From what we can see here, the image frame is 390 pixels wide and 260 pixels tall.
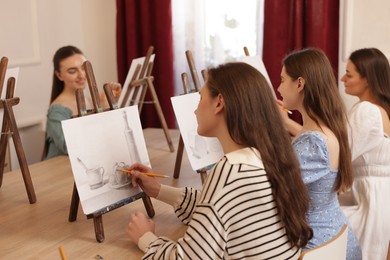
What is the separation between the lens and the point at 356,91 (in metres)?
2.28

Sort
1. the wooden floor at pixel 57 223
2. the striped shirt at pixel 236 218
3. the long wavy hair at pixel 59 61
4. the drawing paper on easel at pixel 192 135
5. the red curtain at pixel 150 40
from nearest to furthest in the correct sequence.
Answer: the striped shirt at pixel 236 218 → the wooden floor at pixel 57 223 → the drawing paper on easel at pixel 192 135 → the long wavy hair at pixel 59 61 → the red curtain at pixel 150 40

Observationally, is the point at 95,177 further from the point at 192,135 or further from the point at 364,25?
the point at 364,25

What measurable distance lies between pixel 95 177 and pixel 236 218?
573 millimetres

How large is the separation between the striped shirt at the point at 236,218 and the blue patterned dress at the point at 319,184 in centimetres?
31

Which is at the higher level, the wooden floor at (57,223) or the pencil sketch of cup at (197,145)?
the pencil sketch of cup at (197,145)

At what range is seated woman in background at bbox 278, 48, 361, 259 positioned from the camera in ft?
5.23

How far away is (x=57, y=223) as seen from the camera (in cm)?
175

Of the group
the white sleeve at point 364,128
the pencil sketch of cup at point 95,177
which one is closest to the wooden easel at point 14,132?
the pencil sketch of cup at point 95,177

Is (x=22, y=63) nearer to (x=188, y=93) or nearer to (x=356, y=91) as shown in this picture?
(x=188, y=93)

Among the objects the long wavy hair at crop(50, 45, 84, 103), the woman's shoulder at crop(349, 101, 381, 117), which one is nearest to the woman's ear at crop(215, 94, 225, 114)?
the woman's shoulder at crop(349, 101, 381, 117)

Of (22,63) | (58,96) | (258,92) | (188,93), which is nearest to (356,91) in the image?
(188,93)

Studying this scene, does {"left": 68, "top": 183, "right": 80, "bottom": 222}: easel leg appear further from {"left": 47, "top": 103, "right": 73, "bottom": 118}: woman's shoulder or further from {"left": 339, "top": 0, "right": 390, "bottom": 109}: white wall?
{"left": 339, "top": 0, "right": 390, "bottom": 109}: white wall

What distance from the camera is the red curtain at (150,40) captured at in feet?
13.1

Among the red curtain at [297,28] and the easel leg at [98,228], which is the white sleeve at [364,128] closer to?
the easel leg at [98,228]
